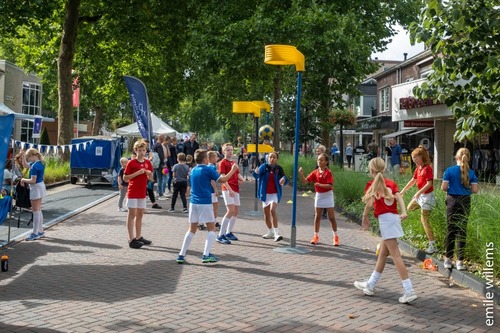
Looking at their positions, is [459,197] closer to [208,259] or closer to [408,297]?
[408,297]

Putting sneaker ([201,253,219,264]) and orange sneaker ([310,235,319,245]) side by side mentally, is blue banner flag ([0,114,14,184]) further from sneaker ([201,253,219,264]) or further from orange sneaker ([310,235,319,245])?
orange sneaker ([310,235,319,245])

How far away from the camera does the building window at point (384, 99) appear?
48688 millimetres

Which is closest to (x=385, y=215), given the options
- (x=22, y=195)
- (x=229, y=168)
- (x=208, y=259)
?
(x=208, y=259)

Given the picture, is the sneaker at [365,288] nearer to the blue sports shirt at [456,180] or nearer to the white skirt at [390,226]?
the white skirt at [390,226]

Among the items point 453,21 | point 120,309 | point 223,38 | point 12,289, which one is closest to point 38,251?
point 12,289

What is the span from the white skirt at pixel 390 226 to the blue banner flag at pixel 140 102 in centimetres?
1066

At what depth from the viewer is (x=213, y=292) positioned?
7090 mm

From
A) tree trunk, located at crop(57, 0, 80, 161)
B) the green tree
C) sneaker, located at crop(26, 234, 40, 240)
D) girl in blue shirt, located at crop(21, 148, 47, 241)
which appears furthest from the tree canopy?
the green tree

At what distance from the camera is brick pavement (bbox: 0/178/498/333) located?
229 inches

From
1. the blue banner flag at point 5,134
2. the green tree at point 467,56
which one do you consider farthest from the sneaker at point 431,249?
the blue banner flag at point 5,134

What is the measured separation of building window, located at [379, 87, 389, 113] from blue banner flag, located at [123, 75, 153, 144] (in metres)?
34.4

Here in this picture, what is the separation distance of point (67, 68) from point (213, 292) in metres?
21.6

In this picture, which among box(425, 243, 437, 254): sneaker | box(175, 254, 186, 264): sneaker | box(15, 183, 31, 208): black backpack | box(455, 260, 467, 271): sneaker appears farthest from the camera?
box(15, 183, 31, 208): black backpack

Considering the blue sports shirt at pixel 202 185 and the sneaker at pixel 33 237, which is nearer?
the blue sports shirt at pixel 202 185
